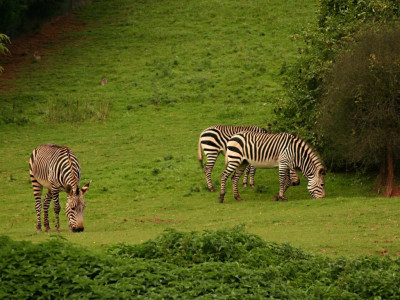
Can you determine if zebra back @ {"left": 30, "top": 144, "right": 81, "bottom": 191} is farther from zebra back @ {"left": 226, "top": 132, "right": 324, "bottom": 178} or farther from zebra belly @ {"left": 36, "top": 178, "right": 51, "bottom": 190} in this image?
zebra back @ {"left": 226, "top": 132, "right": 324, "bottom": 178}

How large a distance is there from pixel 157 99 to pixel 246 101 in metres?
4.58

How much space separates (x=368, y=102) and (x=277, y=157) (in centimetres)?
353

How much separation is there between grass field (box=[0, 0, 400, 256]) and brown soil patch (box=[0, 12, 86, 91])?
0.54 m

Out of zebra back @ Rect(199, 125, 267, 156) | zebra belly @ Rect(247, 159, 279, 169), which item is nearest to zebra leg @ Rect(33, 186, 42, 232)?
zebra belly @ Rect(247, 159, 279, 169)

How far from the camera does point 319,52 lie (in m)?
27.3

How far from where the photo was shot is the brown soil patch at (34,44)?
44688 millimetres

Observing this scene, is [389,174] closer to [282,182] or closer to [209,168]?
[282,182]

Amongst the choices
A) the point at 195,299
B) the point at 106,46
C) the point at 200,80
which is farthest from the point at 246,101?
the point at 195,299

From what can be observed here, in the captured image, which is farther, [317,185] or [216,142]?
[216,142]

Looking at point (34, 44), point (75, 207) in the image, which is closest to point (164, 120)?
point (34, 44)

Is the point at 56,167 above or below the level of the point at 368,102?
below

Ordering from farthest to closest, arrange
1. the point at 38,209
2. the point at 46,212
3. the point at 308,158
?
the point at 308,158
the point at 38,209
the point at 46,212

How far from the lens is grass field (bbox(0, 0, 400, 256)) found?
2005 centimetres

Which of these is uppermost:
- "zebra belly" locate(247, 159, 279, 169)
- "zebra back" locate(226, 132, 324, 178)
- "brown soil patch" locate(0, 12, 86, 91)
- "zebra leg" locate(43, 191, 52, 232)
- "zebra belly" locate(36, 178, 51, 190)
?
"brown soil patch" locate(0, 12, 86, 91)
